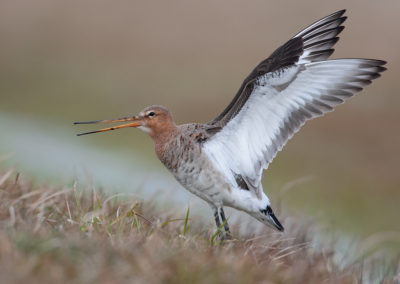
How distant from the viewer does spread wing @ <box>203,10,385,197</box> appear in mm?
6270

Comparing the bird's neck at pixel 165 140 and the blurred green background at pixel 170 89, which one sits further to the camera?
the blurred green background at pixel 170 89

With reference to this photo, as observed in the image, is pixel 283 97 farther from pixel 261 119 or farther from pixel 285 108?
pixel 261 119

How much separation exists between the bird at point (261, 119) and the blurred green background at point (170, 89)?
522 centimetres

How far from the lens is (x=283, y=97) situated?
6.40m

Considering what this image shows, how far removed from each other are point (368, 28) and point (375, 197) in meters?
6.61

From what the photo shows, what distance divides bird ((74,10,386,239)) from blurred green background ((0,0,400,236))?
5.22 metres

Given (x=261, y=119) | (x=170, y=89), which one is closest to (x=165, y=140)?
(x=261, y=119)

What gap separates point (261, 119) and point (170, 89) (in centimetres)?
1092

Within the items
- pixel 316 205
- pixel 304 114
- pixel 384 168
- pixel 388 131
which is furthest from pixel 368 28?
pixel 304 114

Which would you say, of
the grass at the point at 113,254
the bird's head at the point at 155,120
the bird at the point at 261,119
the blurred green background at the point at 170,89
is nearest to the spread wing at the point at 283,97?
the bird at the point at 261,119

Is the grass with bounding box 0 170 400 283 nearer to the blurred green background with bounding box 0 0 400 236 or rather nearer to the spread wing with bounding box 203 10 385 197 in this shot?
the spread wing with bounding box 203 10 385 197

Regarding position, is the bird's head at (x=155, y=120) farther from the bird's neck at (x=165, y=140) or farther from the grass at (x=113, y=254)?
the grass at (x=113, y=254)

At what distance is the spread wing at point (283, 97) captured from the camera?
627 cm

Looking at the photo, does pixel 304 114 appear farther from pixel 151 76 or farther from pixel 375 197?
pixel 151 76
